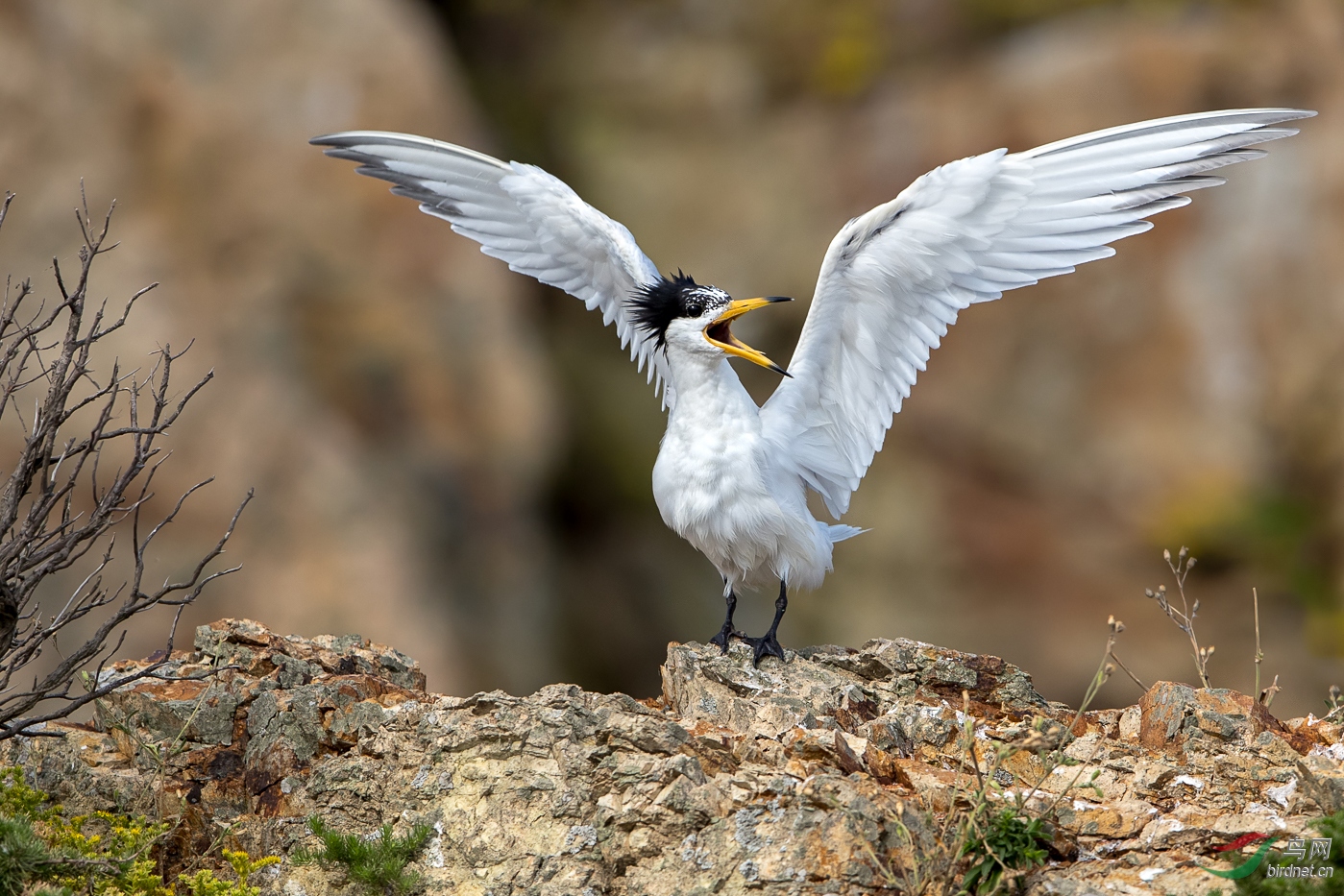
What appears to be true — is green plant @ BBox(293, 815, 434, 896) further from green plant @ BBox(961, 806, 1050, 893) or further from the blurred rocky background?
the blurred rocky background

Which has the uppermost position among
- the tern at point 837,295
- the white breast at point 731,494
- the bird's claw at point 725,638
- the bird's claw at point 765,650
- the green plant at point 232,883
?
the tern at point 837,295

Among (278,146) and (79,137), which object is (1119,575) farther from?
(79,137)

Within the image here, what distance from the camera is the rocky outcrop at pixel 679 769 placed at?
16.2ft

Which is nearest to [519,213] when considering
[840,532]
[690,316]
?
[690,316]

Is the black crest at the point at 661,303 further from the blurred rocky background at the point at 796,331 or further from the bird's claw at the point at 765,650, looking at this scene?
the blurred rocky background at the point at 796,331

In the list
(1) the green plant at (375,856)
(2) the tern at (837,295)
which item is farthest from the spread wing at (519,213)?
(1) the green plant at (375,856)

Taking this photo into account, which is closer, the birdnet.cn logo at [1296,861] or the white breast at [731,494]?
the birdnet.cn logo at [1296,861]

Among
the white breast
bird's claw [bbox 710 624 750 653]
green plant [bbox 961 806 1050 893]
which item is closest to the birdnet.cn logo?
green plant [bbox 961 806 1050 893]

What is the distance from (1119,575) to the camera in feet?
51.1

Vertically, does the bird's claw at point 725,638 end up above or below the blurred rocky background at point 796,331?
below

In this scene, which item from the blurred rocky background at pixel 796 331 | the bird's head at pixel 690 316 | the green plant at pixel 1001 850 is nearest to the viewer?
the green plant at pixel 1001 850

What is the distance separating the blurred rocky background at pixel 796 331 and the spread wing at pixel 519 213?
22.8ft

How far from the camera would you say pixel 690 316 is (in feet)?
24.3

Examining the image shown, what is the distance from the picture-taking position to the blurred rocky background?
47.9 feet
